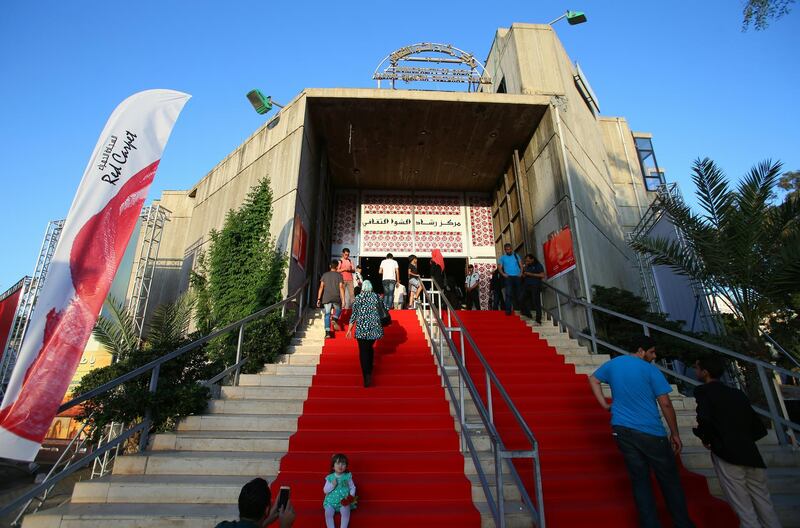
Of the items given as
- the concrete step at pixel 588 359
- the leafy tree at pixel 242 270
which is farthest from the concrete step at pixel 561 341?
the leafy tree at pixel 242 270

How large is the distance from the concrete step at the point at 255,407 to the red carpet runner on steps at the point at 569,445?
8.07 ft

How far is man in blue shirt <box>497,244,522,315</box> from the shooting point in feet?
28.0

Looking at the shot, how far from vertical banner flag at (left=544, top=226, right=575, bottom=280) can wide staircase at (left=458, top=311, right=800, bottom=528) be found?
300cm

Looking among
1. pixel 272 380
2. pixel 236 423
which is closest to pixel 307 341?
pixel 272 380

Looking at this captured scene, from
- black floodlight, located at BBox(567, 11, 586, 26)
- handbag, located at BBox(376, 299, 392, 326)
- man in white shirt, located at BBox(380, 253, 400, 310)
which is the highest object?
black floodlight, located at BBox(567, 11, 586, 26)

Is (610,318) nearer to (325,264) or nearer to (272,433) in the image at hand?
(272,433)

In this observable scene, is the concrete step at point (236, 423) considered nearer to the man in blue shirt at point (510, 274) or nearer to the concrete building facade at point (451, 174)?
the concrete building facade at point (451, 174)

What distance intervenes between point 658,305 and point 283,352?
990 cm

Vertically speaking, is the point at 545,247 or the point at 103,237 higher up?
the point at 545,247

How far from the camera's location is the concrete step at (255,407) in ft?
15.9

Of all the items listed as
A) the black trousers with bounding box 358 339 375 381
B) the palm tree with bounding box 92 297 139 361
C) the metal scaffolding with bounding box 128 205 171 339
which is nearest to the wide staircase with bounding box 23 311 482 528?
the black trousers with bounding box 358 339 375 381

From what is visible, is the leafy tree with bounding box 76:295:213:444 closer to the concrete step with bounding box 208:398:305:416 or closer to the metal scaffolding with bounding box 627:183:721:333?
the concrete step with bounding box 208:398:305:416

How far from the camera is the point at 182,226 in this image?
1327cm

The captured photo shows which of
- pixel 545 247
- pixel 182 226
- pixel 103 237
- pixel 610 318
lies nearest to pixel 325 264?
pixel 182 226
